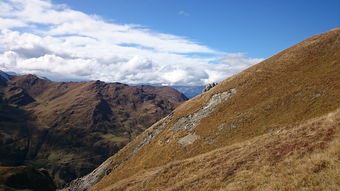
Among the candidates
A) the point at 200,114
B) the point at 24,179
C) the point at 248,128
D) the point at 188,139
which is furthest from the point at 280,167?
the point at 24,179

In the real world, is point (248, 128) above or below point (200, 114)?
below

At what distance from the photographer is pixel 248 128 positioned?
46.4 meters

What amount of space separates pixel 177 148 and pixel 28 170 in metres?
120

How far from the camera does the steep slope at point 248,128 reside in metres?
23.3

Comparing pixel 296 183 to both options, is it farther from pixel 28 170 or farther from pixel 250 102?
pixel 28 170

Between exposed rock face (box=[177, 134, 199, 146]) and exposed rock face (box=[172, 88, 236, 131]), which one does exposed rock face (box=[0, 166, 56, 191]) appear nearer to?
exposed rock face (box=[172, 88, 236, 131])

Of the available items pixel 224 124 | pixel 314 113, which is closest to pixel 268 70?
pixel 224 124

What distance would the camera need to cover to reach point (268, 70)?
66.9 meters

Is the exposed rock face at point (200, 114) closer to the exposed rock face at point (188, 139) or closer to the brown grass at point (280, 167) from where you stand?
the exposed rock face at point (188, 139)

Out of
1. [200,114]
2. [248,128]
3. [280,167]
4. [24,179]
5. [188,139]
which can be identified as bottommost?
[24,179]

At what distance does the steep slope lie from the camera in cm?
2328

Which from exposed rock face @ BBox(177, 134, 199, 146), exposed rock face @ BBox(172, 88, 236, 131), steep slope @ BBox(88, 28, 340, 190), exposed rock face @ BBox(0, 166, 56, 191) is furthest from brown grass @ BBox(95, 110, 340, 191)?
exposed rock face @ BBox(0, 166, 56, 191)

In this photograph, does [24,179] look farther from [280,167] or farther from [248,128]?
[280,167]

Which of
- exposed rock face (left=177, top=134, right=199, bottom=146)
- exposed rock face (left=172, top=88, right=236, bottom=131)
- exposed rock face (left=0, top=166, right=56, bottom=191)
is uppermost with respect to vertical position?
exposed rock face (left=172, top=88, right=236, bottom=131)
